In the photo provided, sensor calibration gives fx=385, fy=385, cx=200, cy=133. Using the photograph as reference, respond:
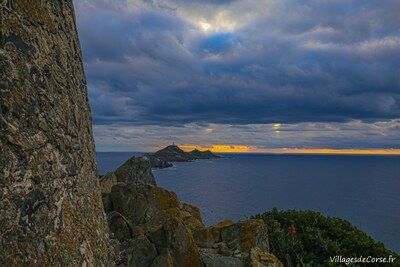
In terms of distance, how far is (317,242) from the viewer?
15.1 meters

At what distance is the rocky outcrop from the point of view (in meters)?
11.1

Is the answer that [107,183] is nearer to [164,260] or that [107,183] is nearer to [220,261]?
[164,260]

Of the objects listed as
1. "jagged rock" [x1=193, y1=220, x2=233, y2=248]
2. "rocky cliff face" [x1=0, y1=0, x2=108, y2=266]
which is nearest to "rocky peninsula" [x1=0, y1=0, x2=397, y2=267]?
"rocky cliff face" [x1=0, y1=0, x2=108, y2=266]

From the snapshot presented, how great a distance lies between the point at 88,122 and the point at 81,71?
90 cm

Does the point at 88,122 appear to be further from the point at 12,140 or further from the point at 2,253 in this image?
the point at 2,253

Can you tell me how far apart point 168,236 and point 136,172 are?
13.6 metres

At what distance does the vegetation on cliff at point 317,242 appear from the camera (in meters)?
14.4

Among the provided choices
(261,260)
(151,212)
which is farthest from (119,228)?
(261,260)

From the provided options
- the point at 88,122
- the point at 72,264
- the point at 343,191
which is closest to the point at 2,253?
the point at 72,264

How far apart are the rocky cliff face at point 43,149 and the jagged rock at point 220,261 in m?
5.32

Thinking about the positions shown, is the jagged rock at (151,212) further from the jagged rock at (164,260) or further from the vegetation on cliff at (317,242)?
the vegetation on cliff at (317,242)

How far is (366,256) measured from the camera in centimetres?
1462

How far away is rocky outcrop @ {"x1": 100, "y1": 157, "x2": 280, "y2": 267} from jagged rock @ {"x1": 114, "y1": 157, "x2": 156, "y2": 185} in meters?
4.94

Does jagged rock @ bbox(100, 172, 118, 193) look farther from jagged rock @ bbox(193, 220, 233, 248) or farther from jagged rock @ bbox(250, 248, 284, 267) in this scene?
jagged rock @ bbox(250, 248, 284, 267)
